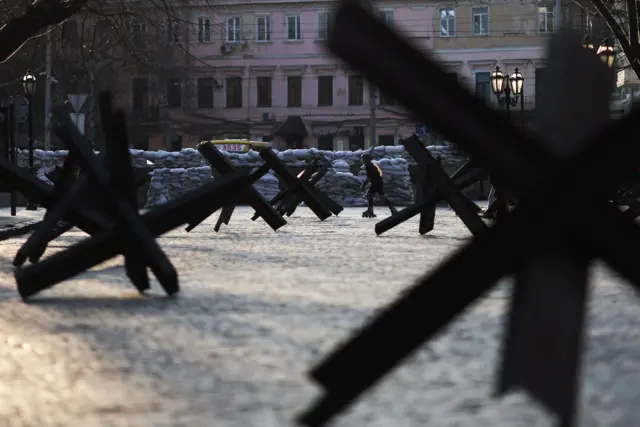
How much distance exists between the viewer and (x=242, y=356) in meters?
5.07

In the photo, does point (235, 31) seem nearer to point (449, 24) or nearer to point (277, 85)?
point (277, 85)

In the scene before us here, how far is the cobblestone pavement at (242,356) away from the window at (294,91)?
63.1 m

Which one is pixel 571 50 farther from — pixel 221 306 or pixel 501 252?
pixel 221 306

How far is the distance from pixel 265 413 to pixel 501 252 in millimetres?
966

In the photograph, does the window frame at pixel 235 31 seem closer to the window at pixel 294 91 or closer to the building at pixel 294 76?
the building at pixel 294 76

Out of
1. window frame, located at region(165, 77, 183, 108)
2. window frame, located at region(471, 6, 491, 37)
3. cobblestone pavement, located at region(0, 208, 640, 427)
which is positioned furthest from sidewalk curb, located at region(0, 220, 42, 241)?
window frame, located at region(471, 6, 491, 37)

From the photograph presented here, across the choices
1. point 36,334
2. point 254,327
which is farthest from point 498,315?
point 36,334

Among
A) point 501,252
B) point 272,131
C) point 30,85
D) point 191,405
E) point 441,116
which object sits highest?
point 441,116

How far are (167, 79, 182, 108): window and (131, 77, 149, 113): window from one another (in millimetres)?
1184

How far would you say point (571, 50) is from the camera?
344cm

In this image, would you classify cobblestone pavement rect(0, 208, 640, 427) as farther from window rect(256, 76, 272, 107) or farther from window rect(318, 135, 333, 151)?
window rect(256, 76, 272, 107)

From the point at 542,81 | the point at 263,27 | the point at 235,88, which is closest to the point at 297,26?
the point at 263,27

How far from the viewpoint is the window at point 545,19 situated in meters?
63.4

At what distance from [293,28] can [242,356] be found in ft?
223
